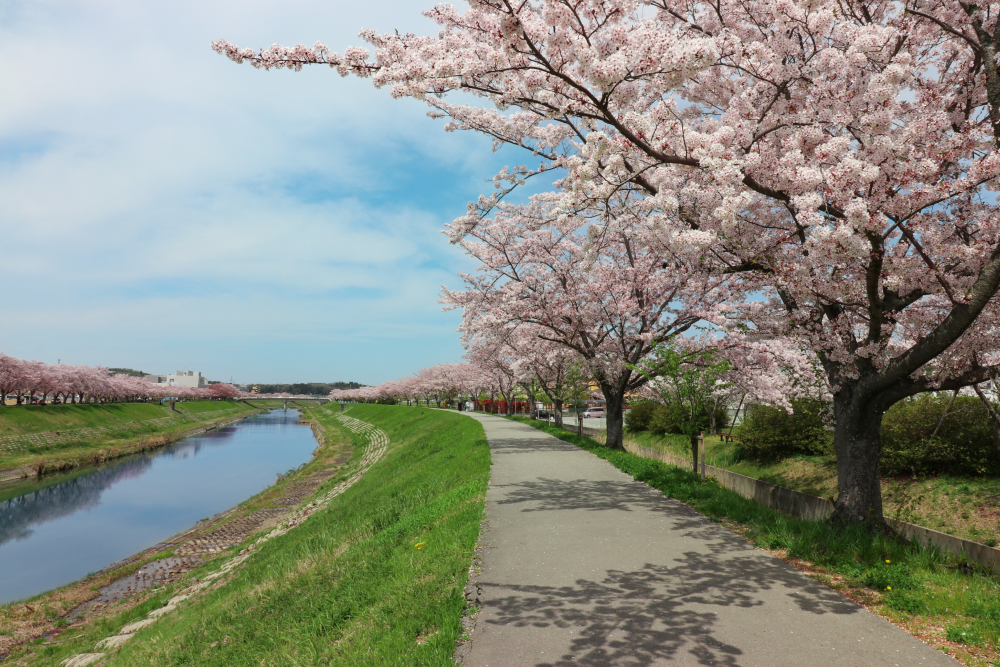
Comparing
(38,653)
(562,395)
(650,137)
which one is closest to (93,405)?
(562,395)

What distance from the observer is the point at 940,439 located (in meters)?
11.7

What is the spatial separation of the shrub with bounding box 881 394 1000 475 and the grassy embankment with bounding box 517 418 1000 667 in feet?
18.4

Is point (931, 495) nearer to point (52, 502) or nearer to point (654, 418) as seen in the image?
point (654, 418)

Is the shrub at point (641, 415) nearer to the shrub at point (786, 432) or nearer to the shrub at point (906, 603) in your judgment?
the shrub at point (786, 432)

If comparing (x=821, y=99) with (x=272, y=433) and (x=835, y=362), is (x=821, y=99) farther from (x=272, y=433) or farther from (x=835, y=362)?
(x=272, y=433)

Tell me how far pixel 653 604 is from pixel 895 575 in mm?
2891

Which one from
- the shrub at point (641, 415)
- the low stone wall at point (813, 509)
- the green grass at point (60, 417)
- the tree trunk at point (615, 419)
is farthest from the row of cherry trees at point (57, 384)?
the low stone wall at point (813, 509)

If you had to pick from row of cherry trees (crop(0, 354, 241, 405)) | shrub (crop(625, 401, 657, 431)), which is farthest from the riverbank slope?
shrub (crop(625, 401, 657, 431))

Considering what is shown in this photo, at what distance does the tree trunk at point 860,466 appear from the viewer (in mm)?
7707

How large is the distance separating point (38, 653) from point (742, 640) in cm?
1328

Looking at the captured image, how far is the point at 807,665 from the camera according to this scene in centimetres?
402

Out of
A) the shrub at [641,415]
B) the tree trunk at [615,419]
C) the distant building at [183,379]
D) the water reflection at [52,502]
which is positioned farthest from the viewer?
the distant building at [183,379]

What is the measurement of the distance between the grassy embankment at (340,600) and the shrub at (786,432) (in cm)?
931

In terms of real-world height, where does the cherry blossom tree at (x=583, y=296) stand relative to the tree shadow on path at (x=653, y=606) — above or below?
above
